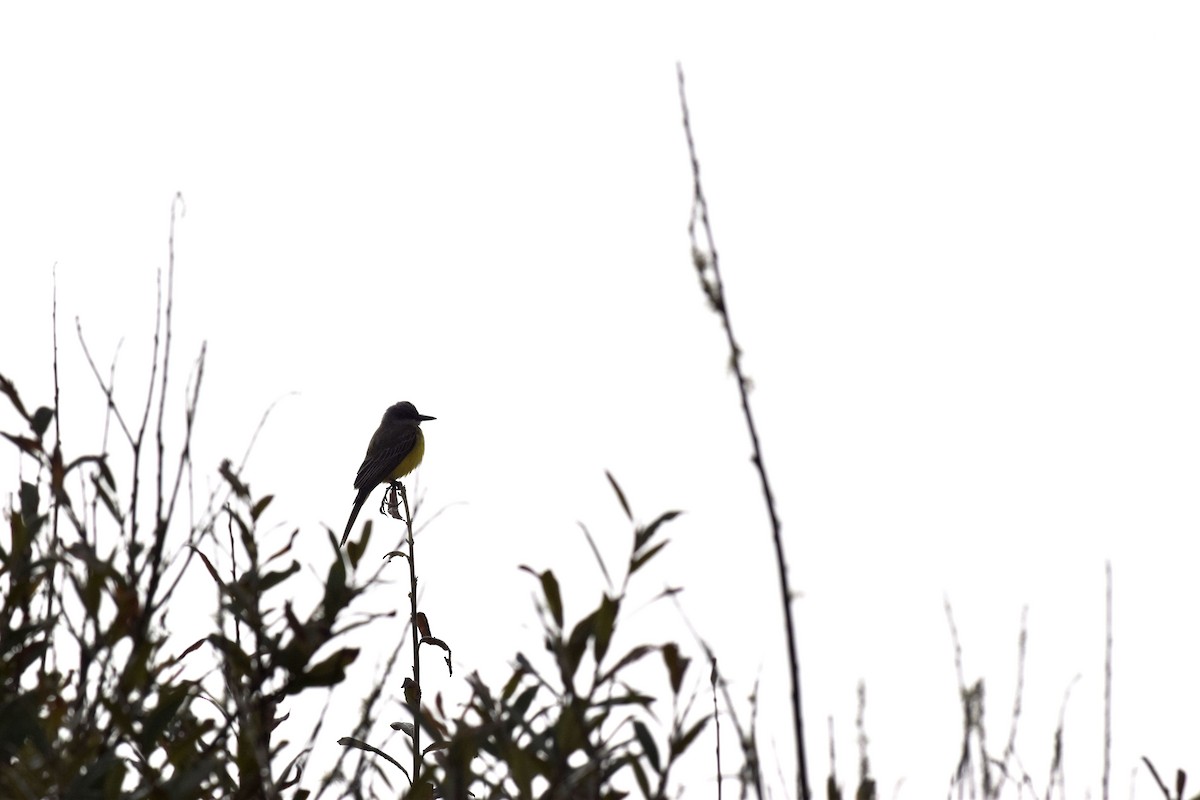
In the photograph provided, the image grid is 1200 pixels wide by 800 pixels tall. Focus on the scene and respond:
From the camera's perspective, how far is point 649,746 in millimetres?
2230

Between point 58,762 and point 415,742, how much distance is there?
3.14ft

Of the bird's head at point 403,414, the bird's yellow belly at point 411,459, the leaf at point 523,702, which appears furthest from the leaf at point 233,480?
the bird's head at point 403,414

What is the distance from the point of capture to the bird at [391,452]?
452 inches

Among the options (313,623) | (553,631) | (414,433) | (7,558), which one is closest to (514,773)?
(553,631)

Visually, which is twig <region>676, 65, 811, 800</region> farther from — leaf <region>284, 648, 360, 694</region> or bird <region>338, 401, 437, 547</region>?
bird <region>338, 401, 437, 547</region>

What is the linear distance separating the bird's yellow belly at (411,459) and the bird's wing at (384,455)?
7 centimetres

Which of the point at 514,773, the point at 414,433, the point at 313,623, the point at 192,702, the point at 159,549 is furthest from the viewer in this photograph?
the point at 414,433

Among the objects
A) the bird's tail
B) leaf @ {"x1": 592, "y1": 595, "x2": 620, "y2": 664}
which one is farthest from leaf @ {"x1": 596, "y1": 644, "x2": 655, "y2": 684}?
the bird's tail

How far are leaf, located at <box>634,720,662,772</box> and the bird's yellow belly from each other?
966cm

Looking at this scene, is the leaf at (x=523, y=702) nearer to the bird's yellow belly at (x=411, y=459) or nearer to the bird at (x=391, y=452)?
the bird at (x=391, y=452)

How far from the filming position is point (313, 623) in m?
2.65

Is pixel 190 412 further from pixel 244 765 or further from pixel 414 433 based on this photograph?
pixel 414 433

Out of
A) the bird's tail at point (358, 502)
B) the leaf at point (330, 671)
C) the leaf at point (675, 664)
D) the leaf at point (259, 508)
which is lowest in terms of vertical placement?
the leaf at point (675, 664)

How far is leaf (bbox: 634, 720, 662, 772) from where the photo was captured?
2.23 meters
